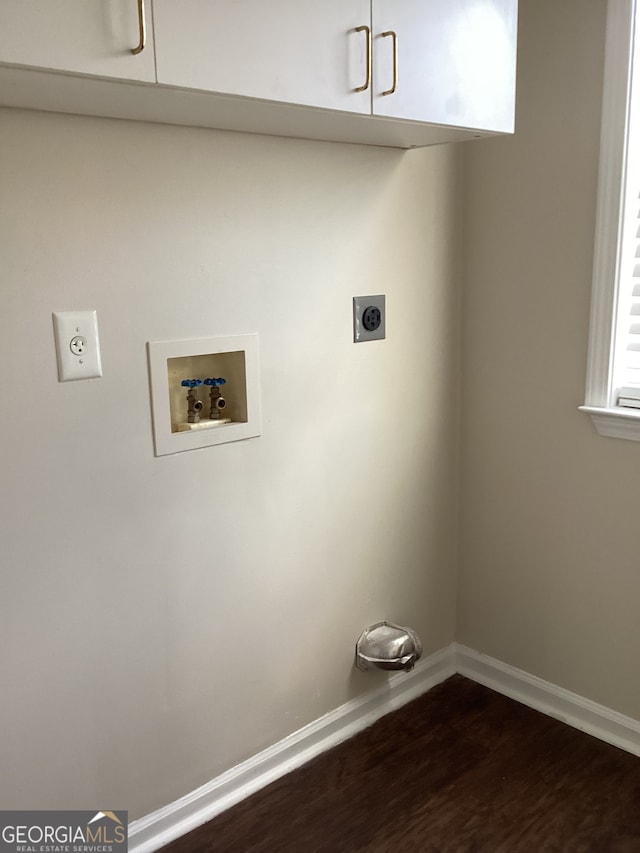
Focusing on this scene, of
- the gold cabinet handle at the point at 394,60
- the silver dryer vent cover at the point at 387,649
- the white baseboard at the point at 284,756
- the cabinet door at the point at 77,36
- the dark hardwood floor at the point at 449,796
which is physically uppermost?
the gold cabinet handle at the point at 394,60

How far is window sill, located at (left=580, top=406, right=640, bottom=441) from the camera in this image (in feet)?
5.89

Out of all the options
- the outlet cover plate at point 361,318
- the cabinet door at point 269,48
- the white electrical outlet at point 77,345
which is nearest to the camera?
the cabinet door at point 269,48

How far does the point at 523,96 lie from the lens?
1.91 meters

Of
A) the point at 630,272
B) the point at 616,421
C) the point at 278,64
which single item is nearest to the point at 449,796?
the point at 616,421

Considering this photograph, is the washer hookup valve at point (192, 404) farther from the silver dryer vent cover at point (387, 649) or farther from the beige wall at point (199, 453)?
the silver dryer vent cover at point (387, 649)

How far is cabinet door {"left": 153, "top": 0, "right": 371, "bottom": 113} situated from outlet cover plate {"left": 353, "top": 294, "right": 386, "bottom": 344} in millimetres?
549

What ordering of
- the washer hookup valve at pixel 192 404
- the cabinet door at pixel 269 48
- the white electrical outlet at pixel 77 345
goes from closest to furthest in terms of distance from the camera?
the cabinet door at pixel 269 48
the white electrical outlet at pixel 77 345
the washer hookup valve at pixel 192 404

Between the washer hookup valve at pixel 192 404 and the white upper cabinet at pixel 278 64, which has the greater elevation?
the white upper cabinet at pixel 278 64

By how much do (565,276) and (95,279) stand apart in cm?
118

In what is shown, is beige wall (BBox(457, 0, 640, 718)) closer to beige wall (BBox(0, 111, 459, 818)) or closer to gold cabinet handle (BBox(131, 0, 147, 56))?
beige wall (BBox(0, 111, 459, 818))

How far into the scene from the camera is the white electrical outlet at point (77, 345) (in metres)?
1.33

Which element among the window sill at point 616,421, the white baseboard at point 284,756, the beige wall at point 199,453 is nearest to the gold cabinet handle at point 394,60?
the beige wall at point 199,453

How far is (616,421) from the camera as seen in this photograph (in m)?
1.83

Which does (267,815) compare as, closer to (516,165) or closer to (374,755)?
(374,755)
